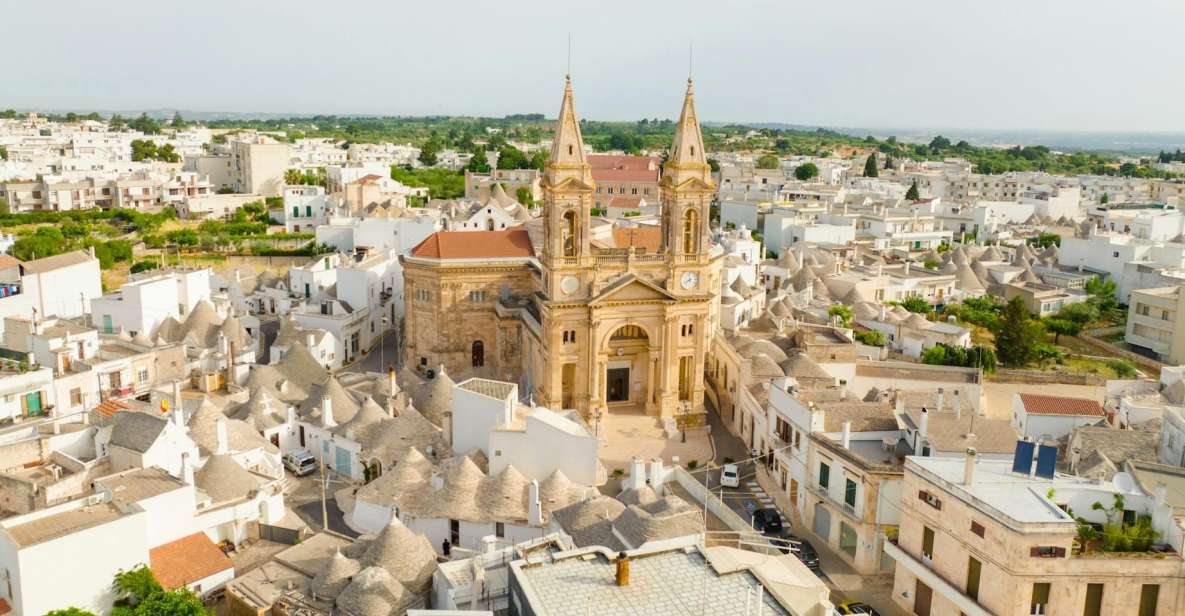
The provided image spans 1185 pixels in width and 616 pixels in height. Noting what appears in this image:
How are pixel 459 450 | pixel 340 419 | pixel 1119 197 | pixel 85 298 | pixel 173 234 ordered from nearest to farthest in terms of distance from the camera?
pixel 459 450 → pixel 340 419 → pixel 85 298 → pixel 173 234 → pixel 1119 197

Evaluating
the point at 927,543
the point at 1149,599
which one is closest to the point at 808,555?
the point at 927,543

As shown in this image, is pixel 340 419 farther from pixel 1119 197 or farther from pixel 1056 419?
pixel 1119 197

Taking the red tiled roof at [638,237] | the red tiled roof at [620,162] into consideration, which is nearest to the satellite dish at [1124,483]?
the red tiled roof at [638,237]

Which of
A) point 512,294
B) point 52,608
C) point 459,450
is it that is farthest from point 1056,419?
point 52,608

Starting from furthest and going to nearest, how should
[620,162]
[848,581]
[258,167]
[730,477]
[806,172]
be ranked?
1. [806,172]
2. [620,162]
3. [258,167]
4. [730,477]
5. [848,581]

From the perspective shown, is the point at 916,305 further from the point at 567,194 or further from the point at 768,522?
the point at 768,522

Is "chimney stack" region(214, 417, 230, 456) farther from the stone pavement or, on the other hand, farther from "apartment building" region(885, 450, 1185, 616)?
"apartment building" region(885, 450, 1185, 616)

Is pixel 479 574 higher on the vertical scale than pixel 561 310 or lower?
lower
